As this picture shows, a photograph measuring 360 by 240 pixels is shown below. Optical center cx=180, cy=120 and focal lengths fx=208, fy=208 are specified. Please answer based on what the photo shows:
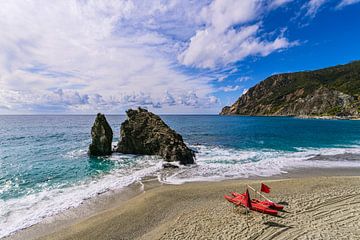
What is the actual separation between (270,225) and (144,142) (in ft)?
87.4

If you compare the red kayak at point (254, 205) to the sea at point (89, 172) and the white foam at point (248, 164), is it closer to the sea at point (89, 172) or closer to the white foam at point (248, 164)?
the white foam at point (248, 164)

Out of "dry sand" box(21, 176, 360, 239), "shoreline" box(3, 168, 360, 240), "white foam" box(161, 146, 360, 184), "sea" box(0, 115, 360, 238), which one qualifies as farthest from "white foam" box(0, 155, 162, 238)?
"white foam" box(161, 146, 360, 184)

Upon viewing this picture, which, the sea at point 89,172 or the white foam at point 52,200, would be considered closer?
the white foam at point 52,200

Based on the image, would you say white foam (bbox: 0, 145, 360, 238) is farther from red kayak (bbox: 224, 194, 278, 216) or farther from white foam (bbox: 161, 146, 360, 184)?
red kayak (bbox: 224, 194, 278, 216)

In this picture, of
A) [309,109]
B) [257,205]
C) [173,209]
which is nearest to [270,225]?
[257,205]

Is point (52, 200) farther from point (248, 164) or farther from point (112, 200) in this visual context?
point (248, 164)

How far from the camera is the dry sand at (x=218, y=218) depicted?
11.5m

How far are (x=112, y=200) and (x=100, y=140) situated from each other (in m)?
20.8

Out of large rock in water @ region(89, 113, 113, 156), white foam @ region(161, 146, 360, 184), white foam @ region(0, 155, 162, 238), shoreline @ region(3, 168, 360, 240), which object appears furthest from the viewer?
large rock in water @ region(89, 113, 113, 156)

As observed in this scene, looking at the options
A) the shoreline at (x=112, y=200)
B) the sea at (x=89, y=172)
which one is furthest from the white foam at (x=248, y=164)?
the shoreline at (x=112, y=200)

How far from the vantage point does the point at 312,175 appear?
23453 mm

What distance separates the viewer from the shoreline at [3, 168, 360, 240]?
42.9ft

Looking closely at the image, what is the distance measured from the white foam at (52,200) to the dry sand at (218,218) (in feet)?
10.3

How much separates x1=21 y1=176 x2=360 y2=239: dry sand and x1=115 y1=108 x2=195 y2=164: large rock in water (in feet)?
49.4
